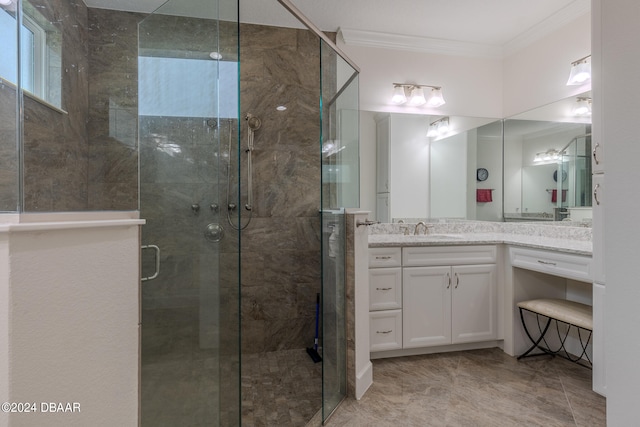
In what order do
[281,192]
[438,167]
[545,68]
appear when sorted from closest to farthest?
[281,192]
[545,68]
[438,167]

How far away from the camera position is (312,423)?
1.65m

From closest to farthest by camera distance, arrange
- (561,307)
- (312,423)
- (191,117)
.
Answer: (191,117) < (312,423) < (561,307)

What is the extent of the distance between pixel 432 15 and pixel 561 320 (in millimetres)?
2330

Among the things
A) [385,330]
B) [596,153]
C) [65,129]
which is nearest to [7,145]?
[65,129]

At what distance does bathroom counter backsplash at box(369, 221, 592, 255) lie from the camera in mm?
2273

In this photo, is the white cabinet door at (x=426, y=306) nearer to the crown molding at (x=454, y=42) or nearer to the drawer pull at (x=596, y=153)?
the drawer pull at (x=596, y=153)

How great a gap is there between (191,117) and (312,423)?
1.61m

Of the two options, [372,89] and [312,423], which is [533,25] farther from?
[312,423]

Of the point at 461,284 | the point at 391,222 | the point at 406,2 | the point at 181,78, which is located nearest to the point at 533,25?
the point at 406,2

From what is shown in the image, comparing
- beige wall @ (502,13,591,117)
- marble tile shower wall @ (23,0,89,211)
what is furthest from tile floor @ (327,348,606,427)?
beige wall @ (502,13,591,117)

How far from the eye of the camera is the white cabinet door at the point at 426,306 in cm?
232

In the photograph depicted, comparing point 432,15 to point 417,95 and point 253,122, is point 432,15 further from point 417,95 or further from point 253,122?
point 253,122

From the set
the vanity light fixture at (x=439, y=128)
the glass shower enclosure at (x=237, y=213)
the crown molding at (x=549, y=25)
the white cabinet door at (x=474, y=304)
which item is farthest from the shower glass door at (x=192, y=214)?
the crown molding at (x=549, y=25)

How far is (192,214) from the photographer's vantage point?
1.31m
